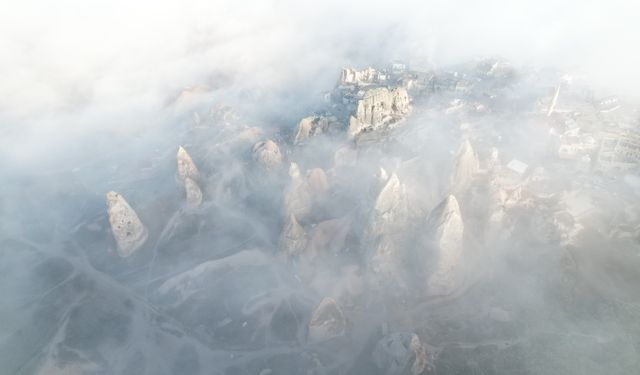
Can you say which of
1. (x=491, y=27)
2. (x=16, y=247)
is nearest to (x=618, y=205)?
(x=16, y=247)

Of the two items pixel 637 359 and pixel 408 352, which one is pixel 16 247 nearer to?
pixel 408 352

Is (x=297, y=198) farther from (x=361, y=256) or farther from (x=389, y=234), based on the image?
(x=389, y=234)

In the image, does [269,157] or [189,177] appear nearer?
[189,177]

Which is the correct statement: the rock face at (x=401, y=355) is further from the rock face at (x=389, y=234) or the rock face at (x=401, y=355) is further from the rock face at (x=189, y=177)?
the rock face at (x=189, y=177)

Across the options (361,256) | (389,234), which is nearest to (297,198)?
(361,256)

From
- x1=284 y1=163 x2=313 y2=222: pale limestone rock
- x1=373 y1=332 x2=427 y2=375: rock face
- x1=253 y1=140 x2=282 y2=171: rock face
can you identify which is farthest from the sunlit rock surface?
x1=253 y1=140 x2=282 y2=171: rock face
